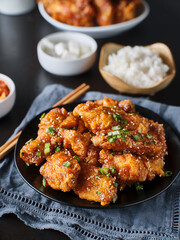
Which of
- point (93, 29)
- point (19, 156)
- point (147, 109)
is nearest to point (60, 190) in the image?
point (19, 156)

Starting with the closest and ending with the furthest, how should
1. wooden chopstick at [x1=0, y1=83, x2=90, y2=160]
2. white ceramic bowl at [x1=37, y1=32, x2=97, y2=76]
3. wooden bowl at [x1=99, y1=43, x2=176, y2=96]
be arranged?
wooden chopstick at [x1=0, y1=83, x2=90, y2=160] → wooden bowl at [x1=99, y1=43, x2=176, y2=96] → white ceramic bowl at [x1=37, y1=32, x2=97, y2=76]

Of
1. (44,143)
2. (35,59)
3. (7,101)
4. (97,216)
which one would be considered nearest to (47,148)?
(44,143)

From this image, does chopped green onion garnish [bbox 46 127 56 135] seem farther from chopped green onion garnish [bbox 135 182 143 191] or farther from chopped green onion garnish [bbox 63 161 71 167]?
chopped green onion garnish [bbox 135 182 143 191]

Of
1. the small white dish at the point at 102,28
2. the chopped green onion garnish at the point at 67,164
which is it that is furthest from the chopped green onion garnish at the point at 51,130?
the small white dish at the point at 102,28

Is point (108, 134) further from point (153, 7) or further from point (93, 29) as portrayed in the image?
point (153, 7)

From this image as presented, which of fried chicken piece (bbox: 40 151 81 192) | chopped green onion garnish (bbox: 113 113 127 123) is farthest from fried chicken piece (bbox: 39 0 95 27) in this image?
fried chicken piece (bbox: 40 151 81 192)

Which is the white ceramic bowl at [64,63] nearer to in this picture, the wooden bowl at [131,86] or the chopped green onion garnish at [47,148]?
the wooden bowl at [131,86]
